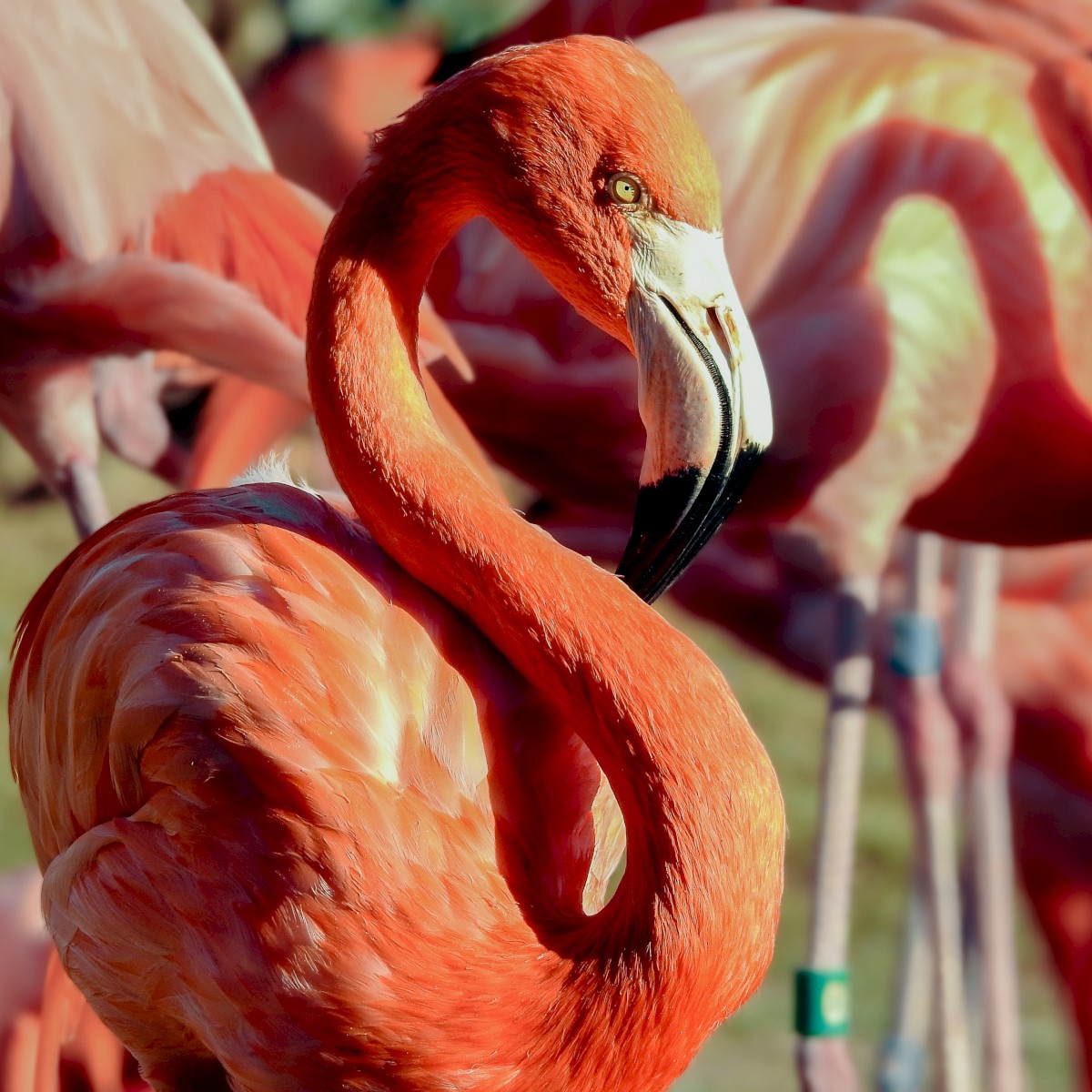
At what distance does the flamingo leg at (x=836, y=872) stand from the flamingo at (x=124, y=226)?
0.70 meters

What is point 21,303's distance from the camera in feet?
6.14

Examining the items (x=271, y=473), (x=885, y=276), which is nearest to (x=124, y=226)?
(x=271, y=473)

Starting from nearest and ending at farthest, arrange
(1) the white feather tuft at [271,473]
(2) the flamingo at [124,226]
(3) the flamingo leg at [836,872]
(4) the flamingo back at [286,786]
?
(4) the flamingo back at [286,786], (1) the white feather tuft at [271,473], (2) the flamingo at [124,226], (3) the flamingo leg at [836,872]

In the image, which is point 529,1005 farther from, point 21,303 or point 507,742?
point 21,303

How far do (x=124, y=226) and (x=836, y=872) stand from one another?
1.23 metres

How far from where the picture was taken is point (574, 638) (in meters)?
1.17

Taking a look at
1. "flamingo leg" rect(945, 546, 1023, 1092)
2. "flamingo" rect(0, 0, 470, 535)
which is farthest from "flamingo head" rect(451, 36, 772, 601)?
"flamingo leg" rect(945, 546, 1023, 1092)

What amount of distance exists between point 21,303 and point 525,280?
0.68 meters

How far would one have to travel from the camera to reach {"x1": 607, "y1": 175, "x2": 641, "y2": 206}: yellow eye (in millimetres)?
1168

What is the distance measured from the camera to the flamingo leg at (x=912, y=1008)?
2238 millimetres

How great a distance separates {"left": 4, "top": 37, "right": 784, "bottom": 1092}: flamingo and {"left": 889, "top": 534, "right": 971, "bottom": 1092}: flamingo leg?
0.99m

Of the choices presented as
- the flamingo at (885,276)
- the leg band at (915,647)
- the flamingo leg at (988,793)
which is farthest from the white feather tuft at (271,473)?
the flamingo leg at (988,793)

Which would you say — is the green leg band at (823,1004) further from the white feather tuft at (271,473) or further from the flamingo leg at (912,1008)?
the white feather tuft at (271,473)

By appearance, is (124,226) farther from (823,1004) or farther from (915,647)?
(823,1004)
